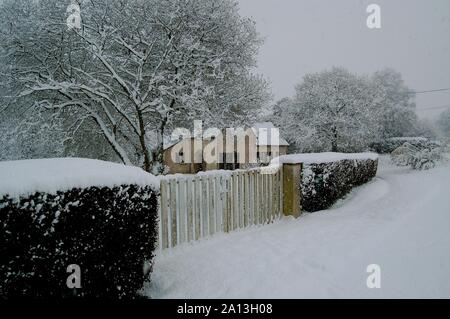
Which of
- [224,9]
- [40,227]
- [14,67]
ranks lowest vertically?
[40,227]

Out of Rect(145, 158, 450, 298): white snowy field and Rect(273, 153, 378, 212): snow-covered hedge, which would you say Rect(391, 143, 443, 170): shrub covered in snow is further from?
Rect(145, 158, 450, 298): white snowy field

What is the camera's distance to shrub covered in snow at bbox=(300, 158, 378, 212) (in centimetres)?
810

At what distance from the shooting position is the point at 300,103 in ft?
114

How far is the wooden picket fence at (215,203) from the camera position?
17.3 feet

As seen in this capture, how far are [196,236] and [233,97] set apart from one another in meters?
6.91

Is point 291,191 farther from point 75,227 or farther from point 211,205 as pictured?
point 75,227

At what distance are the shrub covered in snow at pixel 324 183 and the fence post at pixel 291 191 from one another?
38cm

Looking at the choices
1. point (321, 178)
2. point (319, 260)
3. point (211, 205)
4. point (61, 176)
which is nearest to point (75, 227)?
point (61, 176)

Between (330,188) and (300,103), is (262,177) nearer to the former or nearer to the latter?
(330,188)

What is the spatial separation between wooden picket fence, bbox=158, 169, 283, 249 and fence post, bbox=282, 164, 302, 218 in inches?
5.2

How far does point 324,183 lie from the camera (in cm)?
863

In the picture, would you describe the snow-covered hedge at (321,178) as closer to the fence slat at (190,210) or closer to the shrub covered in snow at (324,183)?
the shrub covered in snow at (324,183)

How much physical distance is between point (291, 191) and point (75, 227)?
5.72 m

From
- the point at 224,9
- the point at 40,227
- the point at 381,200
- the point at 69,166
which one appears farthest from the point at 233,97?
the point at 40,227
